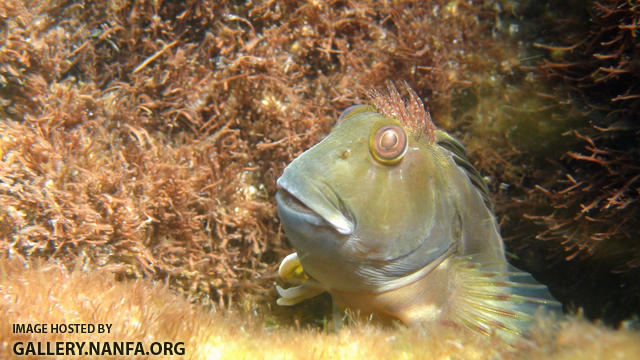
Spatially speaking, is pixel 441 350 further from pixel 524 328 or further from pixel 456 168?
pixel 456 168

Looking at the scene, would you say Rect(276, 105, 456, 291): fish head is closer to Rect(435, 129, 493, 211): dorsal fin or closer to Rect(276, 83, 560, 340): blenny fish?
Rect(276, 83, 560, 340): blenny fish

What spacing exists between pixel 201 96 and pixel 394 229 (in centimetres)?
238

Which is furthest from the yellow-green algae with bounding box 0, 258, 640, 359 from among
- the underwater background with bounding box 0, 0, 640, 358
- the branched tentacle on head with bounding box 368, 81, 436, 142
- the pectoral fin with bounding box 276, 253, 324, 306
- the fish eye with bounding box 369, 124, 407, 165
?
the branched tentacle on head with bounding box 368, 81, 436, 142

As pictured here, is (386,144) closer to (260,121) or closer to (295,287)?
(295,287)

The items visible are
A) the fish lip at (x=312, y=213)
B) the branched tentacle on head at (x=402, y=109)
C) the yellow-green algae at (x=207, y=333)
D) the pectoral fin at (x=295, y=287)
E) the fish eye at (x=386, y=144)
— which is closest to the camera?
the yellow-green algae at (x=207, y=333)

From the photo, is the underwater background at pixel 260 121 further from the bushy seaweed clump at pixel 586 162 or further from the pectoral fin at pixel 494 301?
the pectoral fin at pixel 494 301

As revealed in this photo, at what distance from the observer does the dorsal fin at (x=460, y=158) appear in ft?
10.2

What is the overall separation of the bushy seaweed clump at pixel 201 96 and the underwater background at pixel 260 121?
15 millimetres

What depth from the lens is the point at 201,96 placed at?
3596mm

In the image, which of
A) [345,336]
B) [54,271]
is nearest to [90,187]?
[54,271]

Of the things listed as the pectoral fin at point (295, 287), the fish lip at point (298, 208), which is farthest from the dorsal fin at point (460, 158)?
the pectoral fin at point (295, 287)

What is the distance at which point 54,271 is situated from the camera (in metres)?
2.49

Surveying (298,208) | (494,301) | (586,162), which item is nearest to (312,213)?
(298,208)

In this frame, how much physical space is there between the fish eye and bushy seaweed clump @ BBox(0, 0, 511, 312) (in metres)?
1.24
